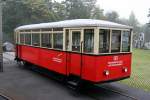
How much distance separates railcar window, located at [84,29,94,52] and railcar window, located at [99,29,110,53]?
32 centimetres

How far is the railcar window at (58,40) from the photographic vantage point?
10.2m

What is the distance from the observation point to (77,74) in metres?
9.23

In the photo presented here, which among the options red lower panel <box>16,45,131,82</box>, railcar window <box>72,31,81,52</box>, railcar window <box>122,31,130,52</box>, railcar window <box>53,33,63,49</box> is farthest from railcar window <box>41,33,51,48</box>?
railcar window <box>122,31,130,52</box>

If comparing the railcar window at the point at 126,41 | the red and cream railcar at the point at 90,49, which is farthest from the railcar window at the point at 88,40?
the railcar window at the point at 126,41

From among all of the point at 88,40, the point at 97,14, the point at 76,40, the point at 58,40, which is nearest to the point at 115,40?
the point at 88,40

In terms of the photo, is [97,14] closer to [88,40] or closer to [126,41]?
[126,41]

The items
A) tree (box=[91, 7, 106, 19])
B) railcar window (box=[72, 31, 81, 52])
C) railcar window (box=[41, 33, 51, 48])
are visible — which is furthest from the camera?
tree (box=[91, 7, 106, 19])

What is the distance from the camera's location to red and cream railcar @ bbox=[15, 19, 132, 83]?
27.9ft

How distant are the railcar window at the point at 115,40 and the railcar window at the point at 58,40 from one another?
2397 mm

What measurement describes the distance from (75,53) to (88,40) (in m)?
0.89

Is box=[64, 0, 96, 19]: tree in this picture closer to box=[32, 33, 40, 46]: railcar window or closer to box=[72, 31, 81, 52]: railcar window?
box=[32, 33, 40, 46]: railcar window

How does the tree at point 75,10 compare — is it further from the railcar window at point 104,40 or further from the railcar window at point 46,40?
the railcar window at point 104,40

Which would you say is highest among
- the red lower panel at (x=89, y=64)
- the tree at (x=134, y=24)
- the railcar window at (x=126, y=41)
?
the tree at (x=134, y=24)

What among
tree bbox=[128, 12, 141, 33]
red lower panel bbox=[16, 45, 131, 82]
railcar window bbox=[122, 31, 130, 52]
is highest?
tree bbox=[128, 12, 141, 33]
